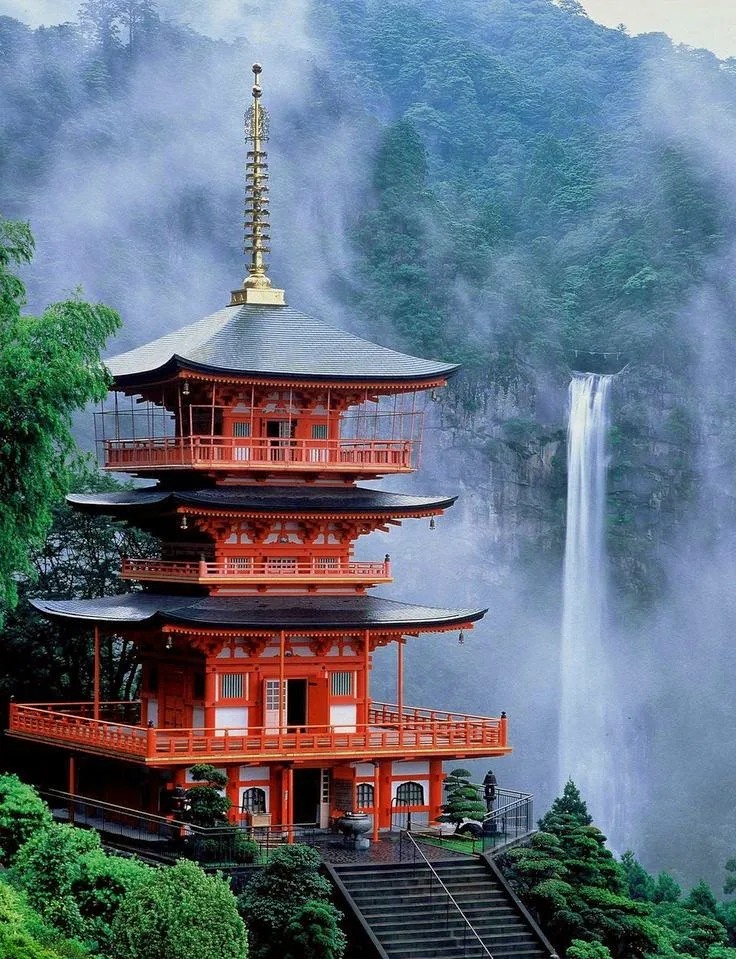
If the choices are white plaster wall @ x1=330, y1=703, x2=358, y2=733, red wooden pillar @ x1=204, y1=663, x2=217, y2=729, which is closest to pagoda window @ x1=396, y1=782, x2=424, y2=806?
white plaster wall @ x1=330, y1=703, x2=358, y2=733

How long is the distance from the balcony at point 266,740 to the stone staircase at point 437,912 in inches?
107

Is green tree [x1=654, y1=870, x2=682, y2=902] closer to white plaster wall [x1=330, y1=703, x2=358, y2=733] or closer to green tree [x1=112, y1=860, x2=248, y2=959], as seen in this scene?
white plaster wall [x1=330, y1=703, x2=358, y2=733]

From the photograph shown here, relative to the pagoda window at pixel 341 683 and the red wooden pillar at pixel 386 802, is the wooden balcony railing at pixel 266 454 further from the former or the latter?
the red wooden pillar at pixel 386 802

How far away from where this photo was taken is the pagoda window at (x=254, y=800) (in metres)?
31.8

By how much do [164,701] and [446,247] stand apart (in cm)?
5142

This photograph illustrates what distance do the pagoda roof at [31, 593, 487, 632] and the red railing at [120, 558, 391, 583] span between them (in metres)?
0.45

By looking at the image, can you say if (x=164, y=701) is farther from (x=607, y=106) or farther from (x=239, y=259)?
(x=607, y=106)

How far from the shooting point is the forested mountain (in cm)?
7006

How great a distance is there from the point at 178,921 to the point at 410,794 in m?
9.58

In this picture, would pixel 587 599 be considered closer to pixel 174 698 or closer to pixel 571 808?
pixel 571 808

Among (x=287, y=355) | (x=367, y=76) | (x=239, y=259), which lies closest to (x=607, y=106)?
(x=367, y=76)

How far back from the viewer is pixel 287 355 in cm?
3325

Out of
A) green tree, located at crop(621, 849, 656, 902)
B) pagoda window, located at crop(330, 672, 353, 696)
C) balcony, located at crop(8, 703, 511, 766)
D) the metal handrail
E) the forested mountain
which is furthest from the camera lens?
the forested mountain

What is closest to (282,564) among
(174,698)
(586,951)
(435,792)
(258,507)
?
(258,507)
